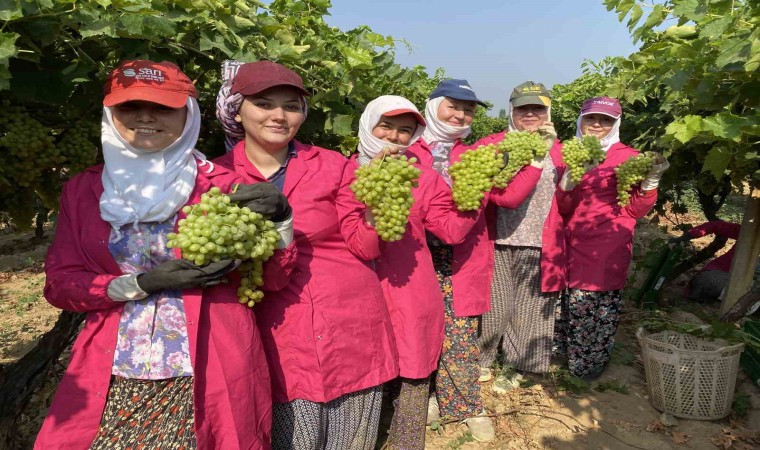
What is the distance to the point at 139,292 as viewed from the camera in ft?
5.83

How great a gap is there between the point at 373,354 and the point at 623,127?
5.97 m

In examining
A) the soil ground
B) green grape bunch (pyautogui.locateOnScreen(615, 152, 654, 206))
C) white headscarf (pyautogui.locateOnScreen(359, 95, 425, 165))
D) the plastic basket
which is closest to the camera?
white headscarf (pyautogui.locateOnScreen(359, 95, 425, 165))

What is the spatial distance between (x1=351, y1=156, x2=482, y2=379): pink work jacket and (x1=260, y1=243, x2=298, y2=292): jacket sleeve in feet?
2.48

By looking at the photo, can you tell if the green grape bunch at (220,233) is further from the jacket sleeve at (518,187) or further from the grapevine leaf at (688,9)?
the grapevine leaf at (688,9)

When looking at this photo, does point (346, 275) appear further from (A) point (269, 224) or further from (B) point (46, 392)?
(B) point (46, 392)

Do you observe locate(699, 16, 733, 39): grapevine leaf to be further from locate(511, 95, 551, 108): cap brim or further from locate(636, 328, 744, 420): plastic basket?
locate(636, 328, 744, 420): plastic basket

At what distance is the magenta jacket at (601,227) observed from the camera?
3.91 meters

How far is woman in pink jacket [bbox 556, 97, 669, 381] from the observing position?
384 centimetres

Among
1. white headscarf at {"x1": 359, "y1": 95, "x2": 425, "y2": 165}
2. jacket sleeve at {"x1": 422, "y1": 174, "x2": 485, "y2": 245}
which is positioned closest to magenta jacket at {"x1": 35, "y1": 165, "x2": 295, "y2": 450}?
white headscarf at {"x1": 359, "y1": 95, "x2": 425, "y2": 165}

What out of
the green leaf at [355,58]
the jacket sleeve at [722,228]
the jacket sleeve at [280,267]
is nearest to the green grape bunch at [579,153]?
the green leaf at [355,58]

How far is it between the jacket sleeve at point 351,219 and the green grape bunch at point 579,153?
164 cm

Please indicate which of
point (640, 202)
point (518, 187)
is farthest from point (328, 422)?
point (640, 202)

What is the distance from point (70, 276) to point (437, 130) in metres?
2.28

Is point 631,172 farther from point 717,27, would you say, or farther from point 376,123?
point 376,123
